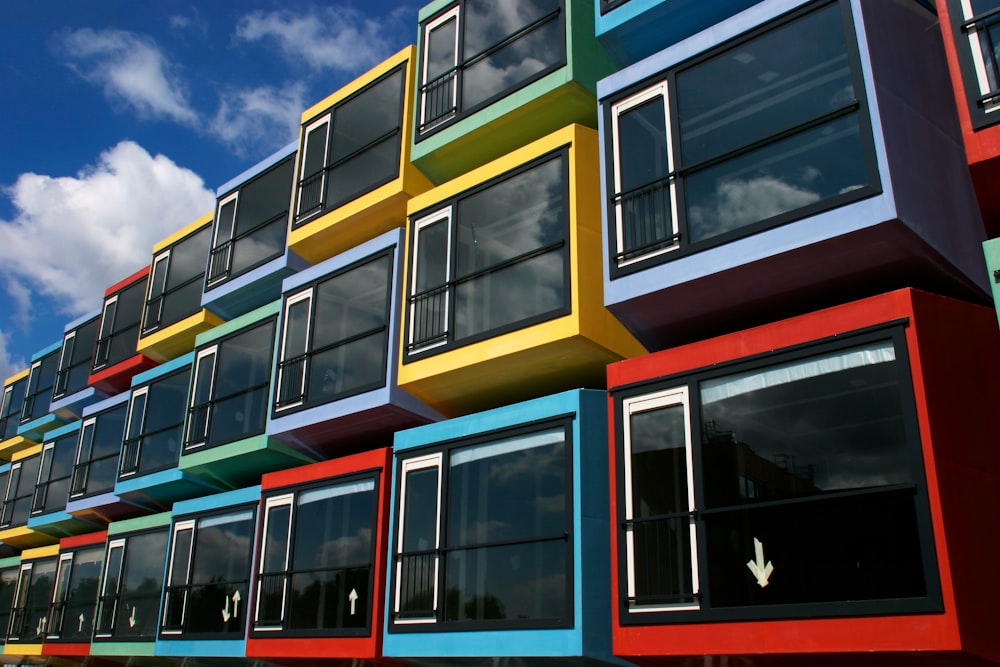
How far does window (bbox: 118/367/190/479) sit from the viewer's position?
21922 mm

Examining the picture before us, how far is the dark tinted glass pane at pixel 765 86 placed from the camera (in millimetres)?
11125

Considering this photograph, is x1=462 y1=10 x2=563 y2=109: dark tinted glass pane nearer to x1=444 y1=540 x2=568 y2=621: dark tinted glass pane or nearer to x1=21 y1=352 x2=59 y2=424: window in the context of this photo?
x1=444 y1=540 x2=568 y2=621: dark tinted glass pane

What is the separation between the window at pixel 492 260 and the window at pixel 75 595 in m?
12.9

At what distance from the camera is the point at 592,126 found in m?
15.5

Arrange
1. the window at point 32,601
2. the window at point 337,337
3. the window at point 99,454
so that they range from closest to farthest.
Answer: the window at point 337,337 → the window at point 99,454 → the window at point 32,601

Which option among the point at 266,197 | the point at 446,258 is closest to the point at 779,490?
the point at 446,258

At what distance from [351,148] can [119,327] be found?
1206cm

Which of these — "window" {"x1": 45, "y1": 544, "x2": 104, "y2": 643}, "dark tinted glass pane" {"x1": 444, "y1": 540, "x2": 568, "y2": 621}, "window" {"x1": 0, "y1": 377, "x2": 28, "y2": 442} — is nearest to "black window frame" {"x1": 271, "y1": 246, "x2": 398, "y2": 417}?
"dark tinted glass pane" {"x1": 444, "y1": 540, "x2": 568, "y2": 621}

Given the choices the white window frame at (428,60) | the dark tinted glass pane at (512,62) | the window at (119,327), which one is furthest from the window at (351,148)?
the window at (119,327)

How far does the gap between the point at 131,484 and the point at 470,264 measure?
12.1 metres

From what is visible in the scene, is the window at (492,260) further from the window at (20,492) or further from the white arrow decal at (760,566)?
the window at (20,492)

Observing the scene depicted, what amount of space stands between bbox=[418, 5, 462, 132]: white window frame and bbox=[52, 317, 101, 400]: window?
1674 cm

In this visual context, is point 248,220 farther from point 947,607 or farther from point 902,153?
point 947,607

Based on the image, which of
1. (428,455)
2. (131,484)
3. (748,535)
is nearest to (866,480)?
(748,535)
